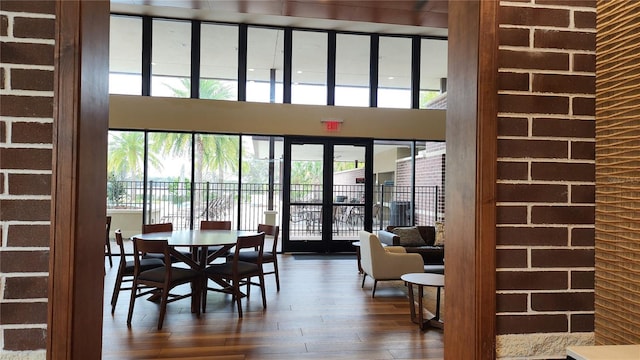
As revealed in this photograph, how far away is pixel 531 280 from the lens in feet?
3.69

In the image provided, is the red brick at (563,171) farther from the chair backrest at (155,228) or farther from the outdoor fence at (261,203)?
the outdoor fence at (261,203)

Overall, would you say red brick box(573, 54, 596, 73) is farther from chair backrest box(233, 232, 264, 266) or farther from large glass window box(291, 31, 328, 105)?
large glass window box(291, 31, 328, 105)

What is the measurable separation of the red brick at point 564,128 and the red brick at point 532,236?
294 mm

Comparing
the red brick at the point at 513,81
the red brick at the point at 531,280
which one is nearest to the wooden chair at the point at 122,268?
the red brick at the point at 531,280

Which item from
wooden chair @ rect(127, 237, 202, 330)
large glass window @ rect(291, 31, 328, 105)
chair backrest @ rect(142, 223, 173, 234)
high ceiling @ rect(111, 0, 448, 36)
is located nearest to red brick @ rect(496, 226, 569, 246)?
high ceiling @ rect(111, 0, 448, 36)

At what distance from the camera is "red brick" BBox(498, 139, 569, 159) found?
1.11 meters

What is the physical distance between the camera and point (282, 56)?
774 cm

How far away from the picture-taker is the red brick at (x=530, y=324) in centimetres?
Result: 112

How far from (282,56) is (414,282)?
5.66 metres

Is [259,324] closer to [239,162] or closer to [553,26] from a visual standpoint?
[553,26]

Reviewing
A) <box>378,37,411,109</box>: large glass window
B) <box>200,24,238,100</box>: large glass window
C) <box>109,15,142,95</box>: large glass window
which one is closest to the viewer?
<box>109,15,142,95</box>: large glass window

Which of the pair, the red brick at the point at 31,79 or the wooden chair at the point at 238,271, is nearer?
the red brick at the point at 31,79

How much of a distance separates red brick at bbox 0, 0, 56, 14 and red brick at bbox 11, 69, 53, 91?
0.54 feet

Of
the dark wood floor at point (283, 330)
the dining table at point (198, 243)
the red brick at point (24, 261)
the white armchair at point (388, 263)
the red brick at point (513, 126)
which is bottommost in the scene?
the dark wood floor at point (283, 330)
